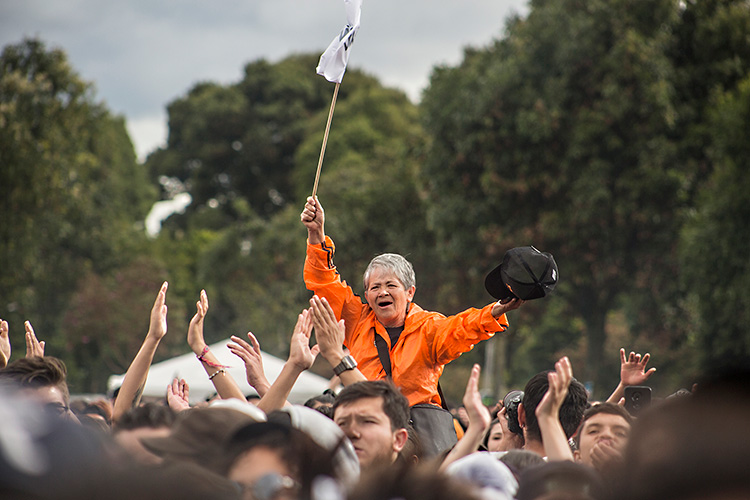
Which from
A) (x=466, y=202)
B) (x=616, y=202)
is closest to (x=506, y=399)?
(x=616, y=202)

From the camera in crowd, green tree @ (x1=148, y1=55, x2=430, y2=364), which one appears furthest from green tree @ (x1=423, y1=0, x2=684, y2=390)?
the camera in crowd

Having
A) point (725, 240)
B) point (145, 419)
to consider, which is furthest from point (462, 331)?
point (725, 240)

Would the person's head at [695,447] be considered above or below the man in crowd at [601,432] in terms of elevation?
below

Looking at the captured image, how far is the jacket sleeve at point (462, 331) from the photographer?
17.7ft

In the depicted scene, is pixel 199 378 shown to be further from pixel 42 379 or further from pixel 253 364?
pixel 42 379

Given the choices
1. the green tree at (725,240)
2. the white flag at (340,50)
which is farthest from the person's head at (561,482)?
the green tree at (725,240)

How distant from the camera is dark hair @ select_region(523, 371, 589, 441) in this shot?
4.68 meters

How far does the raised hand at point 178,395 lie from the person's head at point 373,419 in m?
1.52

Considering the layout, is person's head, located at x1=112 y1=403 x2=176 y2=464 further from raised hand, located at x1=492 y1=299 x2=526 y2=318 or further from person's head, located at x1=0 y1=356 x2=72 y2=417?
raised hand, located at x1=492 y1=299 x2=526 y2=318

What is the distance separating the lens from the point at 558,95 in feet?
80.2

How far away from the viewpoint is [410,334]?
569 centimetres

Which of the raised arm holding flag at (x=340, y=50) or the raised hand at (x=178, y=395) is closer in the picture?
the raised hand at (x=178, y=395)

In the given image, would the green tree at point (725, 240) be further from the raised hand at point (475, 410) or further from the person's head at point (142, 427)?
the person's head at point (142, 427)

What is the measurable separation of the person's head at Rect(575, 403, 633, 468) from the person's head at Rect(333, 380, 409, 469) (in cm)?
83
